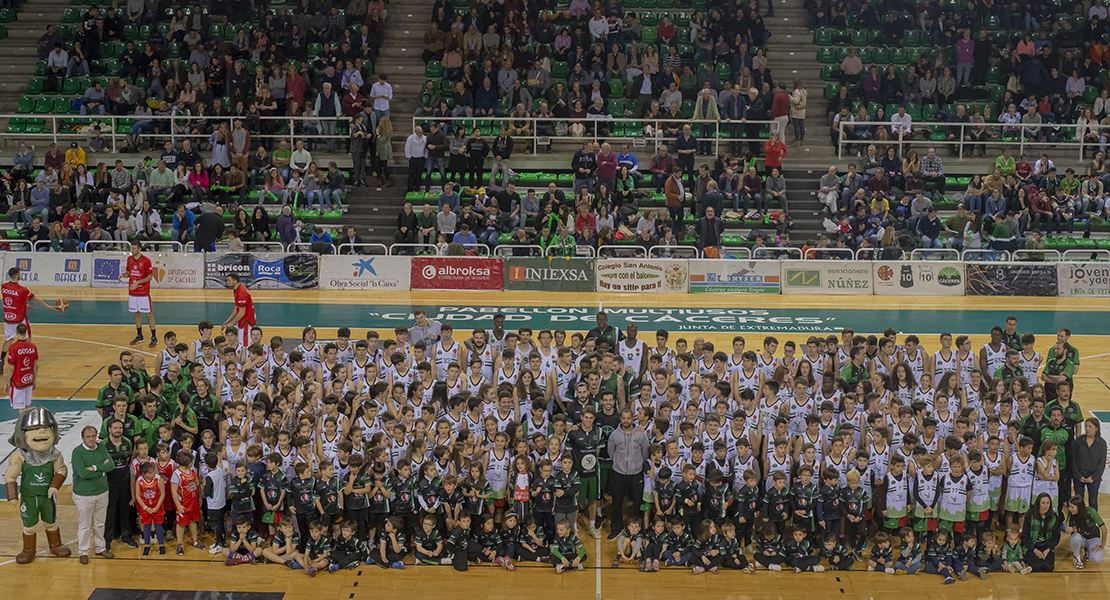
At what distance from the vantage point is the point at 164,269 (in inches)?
1038

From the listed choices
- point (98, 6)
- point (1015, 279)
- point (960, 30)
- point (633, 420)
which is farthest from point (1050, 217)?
point (98, 6)

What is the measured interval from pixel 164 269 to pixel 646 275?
11783 mm

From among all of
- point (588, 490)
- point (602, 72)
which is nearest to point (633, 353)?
point (588, 490)

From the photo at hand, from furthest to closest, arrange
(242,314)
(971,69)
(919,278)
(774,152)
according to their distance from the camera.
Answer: (971,69) < (774,152) < (919,278) < (242,314)

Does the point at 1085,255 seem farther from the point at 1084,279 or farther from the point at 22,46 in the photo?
the point at 22,46

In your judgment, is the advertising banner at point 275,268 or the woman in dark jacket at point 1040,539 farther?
the advertising banner at point 275,268

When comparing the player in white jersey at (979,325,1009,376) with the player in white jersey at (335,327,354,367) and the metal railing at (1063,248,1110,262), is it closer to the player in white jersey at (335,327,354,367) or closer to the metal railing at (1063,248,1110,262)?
the player in white jersey at (335,327,354,367)

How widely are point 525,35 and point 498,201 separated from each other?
297 inches

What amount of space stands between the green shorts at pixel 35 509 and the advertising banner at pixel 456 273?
45.8ft

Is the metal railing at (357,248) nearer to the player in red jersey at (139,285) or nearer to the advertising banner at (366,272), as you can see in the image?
the advertising banner at (366,272)

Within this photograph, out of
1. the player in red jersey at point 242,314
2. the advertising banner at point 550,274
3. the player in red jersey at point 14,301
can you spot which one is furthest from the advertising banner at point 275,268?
the player in red jersey at point 14,301

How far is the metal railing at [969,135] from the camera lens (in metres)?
30.8

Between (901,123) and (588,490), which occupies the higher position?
(901,123)

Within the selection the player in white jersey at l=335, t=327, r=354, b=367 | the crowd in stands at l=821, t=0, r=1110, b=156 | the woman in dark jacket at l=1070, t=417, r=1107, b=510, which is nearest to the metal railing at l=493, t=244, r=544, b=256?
the crowd in stands at l=821, t=0, r=1110, b=156
